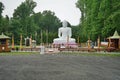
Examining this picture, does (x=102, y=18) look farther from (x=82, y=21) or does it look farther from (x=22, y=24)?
(x=22, y=24)

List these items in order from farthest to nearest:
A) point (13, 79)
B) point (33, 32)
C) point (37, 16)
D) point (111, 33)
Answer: point (37, 16), point (33, 32), point (111, 33), point (13, 79)

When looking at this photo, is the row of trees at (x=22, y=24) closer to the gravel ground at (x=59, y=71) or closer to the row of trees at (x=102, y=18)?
the row of trees at (x=102, y=18)

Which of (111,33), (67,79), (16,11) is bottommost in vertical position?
(67,79)

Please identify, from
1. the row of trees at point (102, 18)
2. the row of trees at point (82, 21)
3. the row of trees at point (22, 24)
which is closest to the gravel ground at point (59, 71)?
the row of trees at point (82, 21)

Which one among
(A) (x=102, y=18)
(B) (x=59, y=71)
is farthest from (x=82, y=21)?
(B) (x=59, y=71)

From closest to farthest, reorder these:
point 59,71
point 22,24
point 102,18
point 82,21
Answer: point 59,71 → point 102,18 → point 82,21 → point 22,24

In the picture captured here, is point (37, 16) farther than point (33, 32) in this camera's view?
Yes

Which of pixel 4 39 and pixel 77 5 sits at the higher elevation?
pixel 77 5

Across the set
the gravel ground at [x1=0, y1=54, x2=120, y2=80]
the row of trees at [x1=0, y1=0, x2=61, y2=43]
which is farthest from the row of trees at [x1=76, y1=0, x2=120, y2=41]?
the row of trees at [x1=0, y1=0, x2=61, y2=43]

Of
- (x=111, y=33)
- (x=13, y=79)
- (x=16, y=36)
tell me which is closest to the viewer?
(x=13, y=79)

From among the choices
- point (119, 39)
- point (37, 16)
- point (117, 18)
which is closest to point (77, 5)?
point (119, 39)

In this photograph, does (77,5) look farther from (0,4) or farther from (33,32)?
(0,4)

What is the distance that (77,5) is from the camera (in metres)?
87.4

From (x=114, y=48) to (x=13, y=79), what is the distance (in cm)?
3576
